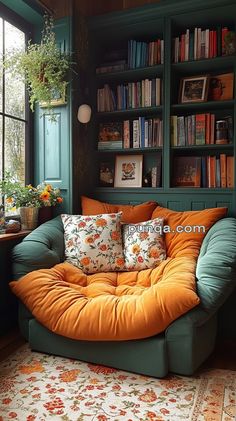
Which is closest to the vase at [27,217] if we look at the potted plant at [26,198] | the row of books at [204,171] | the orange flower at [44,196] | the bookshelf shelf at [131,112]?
the potted plant at [26,198]

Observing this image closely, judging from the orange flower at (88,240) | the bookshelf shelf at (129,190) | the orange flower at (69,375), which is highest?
the bookshelf shelf at (129,190)

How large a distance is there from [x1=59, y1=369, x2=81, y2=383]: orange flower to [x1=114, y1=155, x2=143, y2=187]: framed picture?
5.74 ft

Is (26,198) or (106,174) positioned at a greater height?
(106,174)

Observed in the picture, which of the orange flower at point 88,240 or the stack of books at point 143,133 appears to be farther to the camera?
the stack of books at point 143,133

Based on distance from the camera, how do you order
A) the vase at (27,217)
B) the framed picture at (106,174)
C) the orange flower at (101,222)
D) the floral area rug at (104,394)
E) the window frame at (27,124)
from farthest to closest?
the framed picture at (106,174)
the window frame at (27,124)
the vase at (27,217)
the orange flower at (101,222)
the floral area rug at (104,394)

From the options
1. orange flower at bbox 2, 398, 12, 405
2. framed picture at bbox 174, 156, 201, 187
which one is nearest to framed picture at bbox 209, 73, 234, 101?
framed picture at bbox 174, 156, 201, 187

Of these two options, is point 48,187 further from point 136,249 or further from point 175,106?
point 175,106

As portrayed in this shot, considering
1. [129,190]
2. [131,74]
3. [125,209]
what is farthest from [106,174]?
[131,74]

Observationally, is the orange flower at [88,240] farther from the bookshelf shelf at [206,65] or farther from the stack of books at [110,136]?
the bookshelf shelf at [206,65]

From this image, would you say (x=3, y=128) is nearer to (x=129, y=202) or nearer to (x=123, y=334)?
(x=129, y=202)

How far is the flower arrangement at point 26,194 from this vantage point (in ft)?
8.80

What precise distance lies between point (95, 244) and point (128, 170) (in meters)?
1.00

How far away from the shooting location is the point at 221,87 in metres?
2.95

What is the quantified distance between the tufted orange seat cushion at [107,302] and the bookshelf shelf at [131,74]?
1.69m
